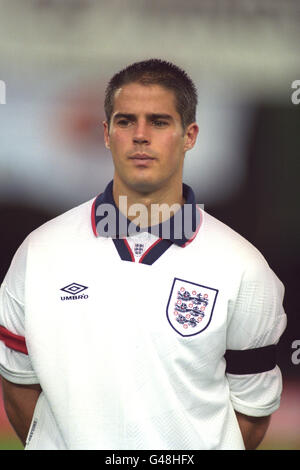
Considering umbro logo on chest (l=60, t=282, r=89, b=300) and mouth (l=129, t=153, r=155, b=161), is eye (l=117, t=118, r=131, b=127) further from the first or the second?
umbro logo on chest (l=60, t=282, r=89, b=300)

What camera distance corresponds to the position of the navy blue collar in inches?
68.7

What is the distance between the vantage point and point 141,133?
1706mm

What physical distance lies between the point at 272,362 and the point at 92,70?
0.99 m

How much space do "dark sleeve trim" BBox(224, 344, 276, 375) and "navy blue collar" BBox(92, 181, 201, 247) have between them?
313 millimetres

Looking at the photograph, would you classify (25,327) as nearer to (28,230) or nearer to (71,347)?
(71,347)

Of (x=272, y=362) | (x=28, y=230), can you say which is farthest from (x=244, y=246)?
(x=28, y=230)

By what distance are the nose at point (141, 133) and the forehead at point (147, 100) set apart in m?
0.03

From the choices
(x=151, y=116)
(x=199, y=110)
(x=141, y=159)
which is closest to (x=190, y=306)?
(x=141, y=159)

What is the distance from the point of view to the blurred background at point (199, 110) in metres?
2.02

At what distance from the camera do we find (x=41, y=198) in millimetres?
2045

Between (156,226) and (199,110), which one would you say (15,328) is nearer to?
(156,226)

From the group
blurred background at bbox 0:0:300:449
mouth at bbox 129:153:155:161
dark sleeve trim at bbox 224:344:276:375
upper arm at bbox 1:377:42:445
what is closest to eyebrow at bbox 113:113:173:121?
mouth at bbox 129:153:155:161

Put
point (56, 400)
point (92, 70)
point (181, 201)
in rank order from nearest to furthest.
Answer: point (56, 400) → point (181, 201) → point (92, 70)

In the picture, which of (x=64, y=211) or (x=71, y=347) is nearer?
(x=71, y=347)
